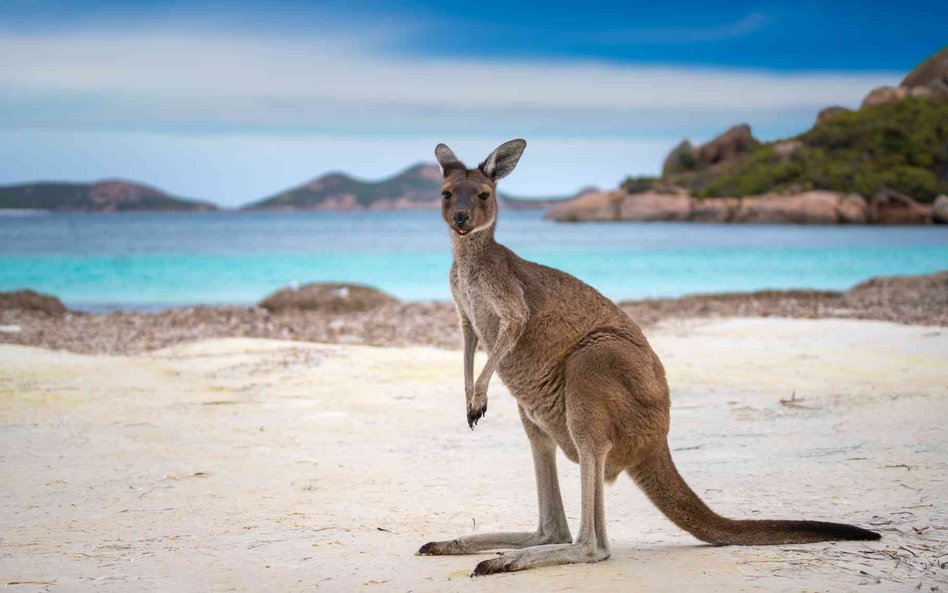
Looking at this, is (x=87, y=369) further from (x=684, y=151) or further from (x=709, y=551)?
(x=684, y=151)

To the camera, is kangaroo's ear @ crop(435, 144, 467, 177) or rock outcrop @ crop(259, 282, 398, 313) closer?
kangaroo's ear @ crop(435, 144, 467, 177)

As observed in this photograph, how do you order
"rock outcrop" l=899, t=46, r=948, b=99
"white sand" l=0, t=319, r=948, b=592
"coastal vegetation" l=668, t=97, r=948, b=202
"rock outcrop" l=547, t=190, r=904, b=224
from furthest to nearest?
"rock outcrop" l=899, t=46, r=948, b=99
"coastal vegetation" l=668, t=97, r=948, b=202
"rock outcrop" l=547, t=190, r=904, b=224
"white sand" l=0, t=319, r=948, b=592

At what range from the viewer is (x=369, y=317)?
13.8 metres

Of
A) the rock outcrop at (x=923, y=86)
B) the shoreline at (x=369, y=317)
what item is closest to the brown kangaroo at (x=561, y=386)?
the shoreline at (x=369, y=317)

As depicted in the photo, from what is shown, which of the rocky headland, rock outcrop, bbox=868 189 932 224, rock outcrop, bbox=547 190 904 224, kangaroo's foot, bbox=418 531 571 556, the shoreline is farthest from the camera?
the rocky headland

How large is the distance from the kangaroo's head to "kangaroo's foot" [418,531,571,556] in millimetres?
1127

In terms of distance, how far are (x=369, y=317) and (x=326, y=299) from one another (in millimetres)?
1624

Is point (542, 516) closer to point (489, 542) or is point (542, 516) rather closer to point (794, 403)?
point (489, 542)

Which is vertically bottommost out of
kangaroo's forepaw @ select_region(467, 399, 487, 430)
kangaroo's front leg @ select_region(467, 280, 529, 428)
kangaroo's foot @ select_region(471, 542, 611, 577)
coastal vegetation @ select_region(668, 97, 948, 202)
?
kangaroo's foot @ select_region(471, 542, 611, 577)

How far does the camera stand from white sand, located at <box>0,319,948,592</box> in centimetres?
331

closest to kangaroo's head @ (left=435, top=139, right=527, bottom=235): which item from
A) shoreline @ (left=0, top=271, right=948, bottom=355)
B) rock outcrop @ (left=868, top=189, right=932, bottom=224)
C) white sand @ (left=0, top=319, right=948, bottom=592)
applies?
white sand @ (left=0, top=319, right=948, bottom=592)

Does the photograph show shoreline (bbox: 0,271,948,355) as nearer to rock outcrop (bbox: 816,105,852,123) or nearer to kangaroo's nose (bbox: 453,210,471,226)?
kangaroo's nose (bbox: 453,210,471,226)

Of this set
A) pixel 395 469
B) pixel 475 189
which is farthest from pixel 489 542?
pixel 395 469

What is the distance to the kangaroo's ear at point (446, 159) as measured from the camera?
12.8 feet
